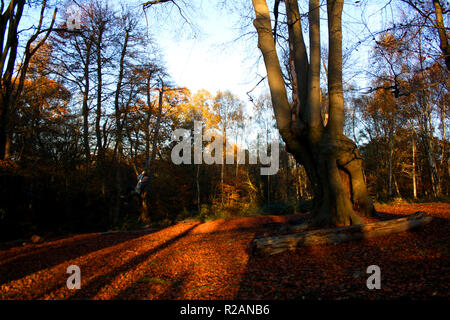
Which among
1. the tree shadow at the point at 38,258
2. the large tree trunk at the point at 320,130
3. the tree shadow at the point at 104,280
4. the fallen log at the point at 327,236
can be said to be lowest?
the tree shadow at the point at 38,258

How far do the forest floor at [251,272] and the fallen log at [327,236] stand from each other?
0.11m

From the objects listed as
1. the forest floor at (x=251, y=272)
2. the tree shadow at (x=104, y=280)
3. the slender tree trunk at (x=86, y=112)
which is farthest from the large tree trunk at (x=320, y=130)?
the slender tree trunk at (x=86, y=112)

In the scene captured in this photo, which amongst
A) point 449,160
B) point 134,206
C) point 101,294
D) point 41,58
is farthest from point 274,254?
point 449,160

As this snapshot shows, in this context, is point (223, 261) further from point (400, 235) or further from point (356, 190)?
point (356, 190)

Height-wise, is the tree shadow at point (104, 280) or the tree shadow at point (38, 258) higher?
the tree shadow at point (104, 280)

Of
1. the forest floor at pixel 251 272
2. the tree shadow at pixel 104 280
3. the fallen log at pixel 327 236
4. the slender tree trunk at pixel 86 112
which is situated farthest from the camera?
the slender tree trunk at pixel 86 112

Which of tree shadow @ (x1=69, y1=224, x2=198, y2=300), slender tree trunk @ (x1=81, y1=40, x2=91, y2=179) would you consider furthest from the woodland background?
tree shadow @ (x1=69, y1=224, x2=198, y2=300)

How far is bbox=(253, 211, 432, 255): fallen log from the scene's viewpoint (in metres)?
4.02

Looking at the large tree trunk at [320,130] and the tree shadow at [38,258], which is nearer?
the tree shadow at [38,258]

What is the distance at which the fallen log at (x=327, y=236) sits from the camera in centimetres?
402

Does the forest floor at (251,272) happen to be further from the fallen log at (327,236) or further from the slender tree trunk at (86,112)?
the slender tree trunk at (86,112)

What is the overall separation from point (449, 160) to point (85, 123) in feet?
79.3

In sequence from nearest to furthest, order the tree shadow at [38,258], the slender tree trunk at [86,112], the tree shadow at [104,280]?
the tree shadow at [104,280], the tree shadow at [38,258], the slender tree trunk at [86,112]

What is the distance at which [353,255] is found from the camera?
357cm
